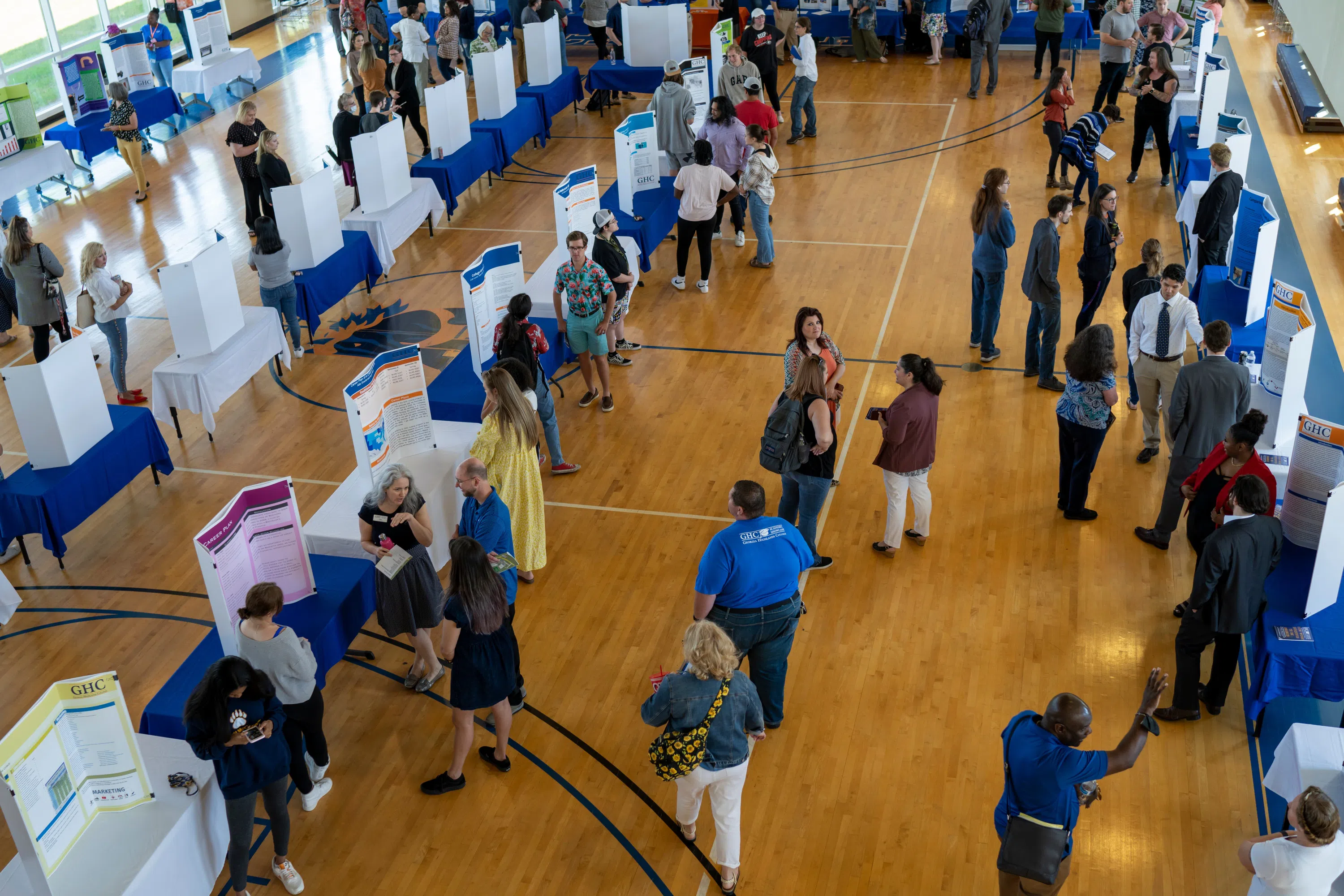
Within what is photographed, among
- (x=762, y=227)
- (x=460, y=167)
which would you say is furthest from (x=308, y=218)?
(x=762, y=227)

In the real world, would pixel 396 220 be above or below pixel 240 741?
above

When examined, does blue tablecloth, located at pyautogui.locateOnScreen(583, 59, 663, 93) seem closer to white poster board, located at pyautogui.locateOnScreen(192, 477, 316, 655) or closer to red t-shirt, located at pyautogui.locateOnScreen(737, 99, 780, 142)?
red t-shirt, located at pyautogui.locateOnScreen(737, 99, 780, 142)

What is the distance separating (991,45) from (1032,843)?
1378 centimetres

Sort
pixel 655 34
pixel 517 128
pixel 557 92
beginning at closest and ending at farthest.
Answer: pixel 517 128 → pixel 557 92 → pixel 655 34

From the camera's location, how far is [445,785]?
224 inches

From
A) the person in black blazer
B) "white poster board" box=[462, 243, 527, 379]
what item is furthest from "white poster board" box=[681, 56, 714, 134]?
"white poster board" box=[462, 243, 527, 379]

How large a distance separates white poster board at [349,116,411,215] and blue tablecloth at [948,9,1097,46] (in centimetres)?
990

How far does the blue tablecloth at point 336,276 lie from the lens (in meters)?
9.89

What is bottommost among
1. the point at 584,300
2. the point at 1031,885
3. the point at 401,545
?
the point at 1031,885

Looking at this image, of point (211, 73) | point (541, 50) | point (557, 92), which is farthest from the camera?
point (211, 73)

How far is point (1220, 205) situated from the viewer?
9.16 m

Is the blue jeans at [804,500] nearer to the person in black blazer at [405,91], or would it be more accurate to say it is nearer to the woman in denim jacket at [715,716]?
the woman in denim jacket at [715,716]

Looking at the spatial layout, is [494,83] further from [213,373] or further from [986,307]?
[986,307]

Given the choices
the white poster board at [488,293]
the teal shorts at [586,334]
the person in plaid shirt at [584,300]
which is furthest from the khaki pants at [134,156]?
the teal shorts at [586,334]
